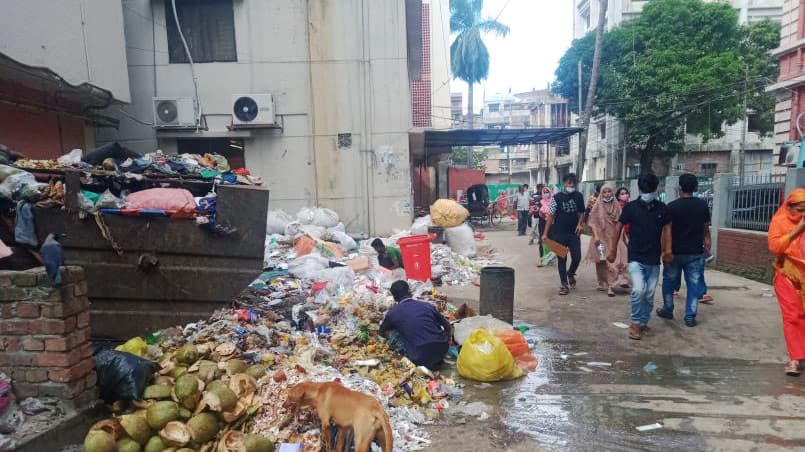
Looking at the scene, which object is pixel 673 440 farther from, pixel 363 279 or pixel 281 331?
pixel 363 279

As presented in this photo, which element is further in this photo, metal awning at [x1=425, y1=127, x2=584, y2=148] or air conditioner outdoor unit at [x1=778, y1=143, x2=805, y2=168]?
metal awning at [x1=425, y1=127, x2=584, y2=148]

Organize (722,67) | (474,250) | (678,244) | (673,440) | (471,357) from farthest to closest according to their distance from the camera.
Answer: (722,67) → (474,250) → (678,244) → (471,357) → (673,440)

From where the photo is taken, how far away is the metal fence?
719cm

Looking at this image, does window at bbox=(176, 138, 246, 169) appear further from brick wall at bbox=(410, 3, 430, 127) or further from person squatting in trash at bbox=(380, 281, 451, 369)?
person squatting in trash at bbox=(380, 281, 451, 369)

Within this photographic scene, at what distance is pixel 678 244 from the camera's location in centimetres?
507

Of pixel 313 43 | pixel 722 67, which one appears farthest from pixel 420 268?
pixel 722 67

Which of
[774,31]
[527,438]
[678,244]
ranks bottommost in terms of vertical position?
[527,438]

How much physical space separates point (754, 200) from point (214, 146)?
10760 millimetres

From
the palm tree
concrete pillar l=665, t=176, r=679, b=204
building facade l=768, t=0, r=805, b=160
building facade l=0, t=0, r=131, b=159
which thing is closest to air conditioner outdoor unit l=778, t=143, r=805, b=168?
building facade l=768, t=0, r=805, b=160

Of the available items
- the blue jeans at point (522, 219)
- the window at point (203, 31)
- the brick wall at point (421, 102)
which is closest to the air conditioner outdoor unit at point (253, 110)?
the window at point (203, 31)

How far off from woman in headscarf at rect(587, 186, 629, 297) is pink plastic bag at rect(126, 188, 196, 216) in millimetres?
5421

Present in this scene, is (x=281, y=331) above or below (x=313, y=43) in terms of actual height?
below

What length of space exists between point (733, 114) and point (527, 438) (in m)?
26.2

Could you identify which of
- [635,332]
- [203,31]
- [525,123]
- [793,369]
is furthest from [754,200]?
[525,123]
